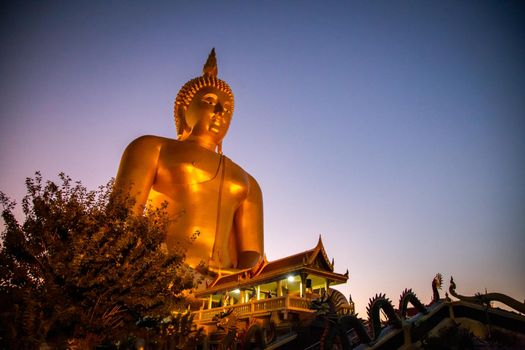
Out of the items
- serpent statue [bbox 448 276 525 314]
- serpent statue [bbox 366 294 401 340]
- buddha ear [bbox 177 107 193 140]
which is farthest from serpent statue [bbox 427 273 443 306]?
buddha ear [bbox 177 107 193 140]

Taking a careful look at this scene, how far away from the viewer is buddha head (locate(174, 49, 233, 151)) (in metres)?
17.2

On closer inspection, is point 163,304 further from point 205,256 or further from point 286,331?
point 205,256

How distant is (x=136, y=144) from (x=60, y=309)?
33.8 ft

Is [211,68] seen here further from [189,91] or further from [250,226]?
[250,226]

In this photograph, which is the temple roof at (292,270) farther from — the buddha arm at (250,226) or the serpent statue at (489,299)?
the buddha arm at (250,226)

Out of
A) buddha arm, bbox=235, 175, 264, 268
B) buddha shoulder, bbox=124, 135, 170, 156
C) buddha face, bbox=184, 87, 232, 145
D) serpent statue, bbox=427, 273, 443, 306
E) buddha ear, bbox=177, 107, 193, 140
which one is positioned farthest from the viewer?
buddha ear, bbox=177, 107, 193, 140

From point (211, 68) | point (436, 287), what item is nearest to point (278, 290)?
point (436, 287)

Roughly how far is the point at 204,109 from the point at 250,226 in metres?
5.80

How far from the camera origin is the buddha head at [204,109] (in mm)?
17156

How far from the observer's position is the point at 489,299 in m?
7.37

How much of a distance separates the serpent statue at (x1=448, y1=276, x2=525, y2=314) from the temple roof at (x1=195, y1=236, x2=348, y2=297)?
3498 millimetres

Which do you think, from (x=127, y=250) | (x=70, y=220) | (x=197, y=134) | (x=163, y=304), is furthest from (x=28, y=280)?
(x=197, y=134)

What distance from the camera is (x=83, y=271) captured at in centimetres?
623

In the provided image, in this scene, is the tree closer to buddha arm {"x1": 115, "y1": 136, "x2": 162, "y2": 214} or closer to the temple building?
the temple building
